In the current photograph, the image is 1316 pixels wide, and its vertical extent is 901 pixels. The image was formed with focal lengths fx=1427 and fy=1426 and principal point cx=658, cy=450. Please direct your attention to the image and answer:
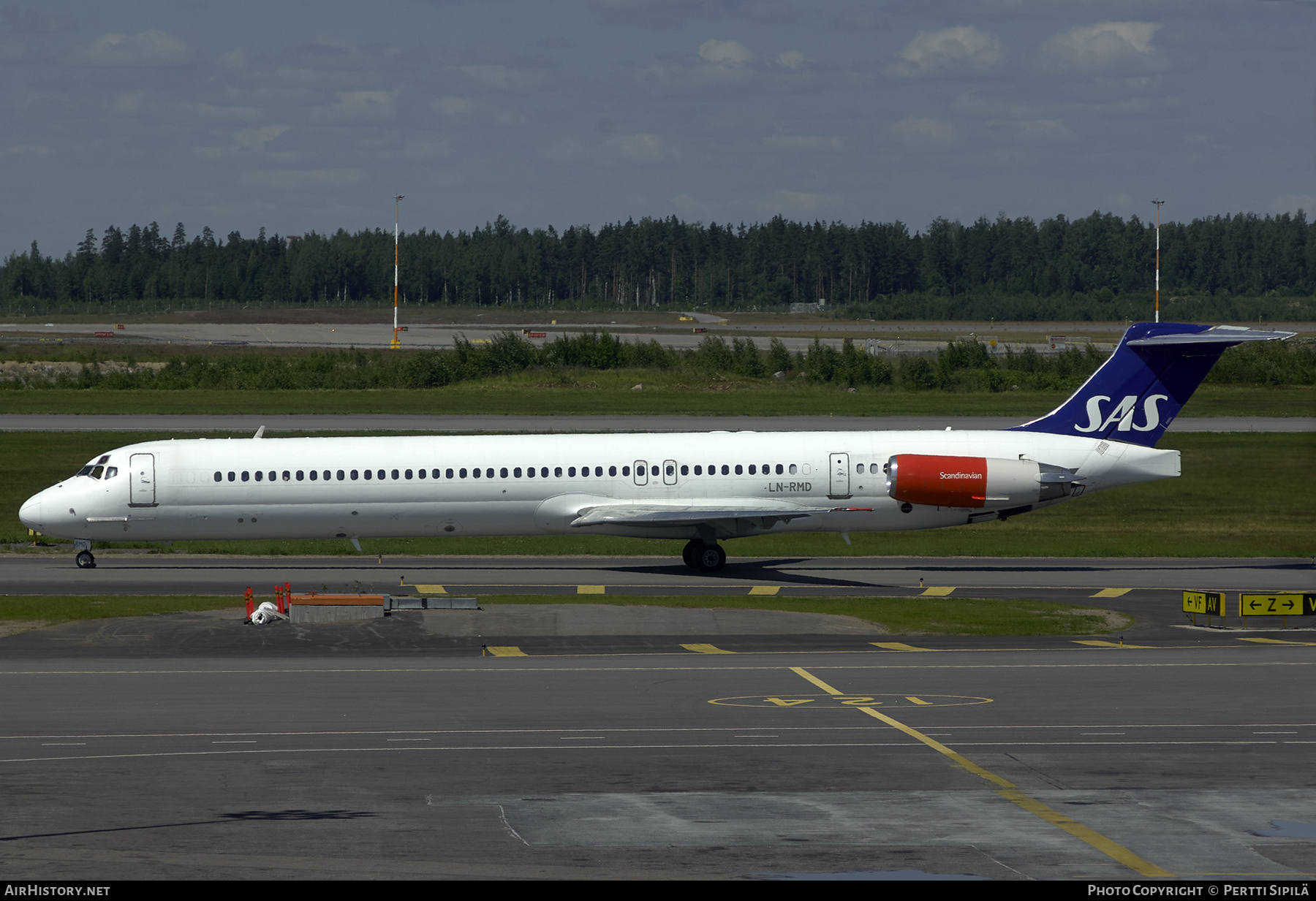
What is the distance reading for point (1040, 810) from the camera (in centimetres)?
1577

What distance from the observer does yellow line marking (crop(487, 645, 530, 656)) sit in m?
26.5

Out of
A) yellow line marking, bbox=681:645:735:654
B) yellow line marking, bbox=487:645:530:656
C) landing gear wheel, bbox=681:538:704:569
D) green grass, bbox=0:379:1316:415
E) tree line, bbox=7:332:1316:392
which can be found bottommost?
yellow line marking, bbox=681:645:735:654

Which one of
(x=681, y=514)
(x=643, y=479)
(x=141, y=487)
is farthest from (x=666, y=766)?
(x=141, y=487)

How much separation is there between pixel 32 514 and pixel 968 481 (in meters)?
24.6

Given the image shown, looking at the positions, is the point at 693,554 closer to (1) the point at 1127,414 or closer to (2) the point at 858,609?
(2) the point at 858,609

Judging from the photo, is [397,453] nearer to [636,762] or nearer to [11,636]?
[11,636]

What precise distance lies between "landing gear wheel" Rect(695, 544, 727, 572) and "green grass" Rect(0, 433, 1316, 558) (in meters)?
3.43

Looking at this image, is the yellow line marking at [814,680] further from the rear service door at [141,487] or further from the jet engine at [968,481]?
the rear service door at [141,487]

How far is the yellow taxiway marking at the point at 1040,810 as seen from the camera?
13.6 metres

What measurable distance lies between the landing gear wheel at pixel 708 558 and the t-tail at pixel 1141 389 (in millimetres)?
9547

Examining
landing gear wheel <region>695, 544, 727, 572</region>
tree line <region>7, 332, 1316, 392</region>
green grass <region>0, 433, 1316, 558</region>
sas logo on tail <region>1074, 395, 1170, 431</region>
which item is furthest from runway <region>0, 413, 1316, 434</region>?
landing gear wheel <region>695, 544, 727, 572</region>

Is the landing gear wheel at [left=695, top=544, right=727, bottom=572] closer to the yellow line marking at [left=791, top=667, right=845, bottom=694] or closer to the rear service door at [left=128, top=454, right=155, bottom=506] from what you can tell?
the yellow line marking at [left=791, top=667, right=845, bottom=694]

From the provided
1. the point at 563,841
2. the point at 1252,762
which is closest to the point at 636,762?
the point at 563,841

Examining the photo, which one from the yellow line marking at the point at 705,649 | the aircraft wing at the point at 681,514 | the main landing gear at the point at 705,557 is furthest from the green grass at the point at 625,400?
the yellow line marking at the point at 705,649
